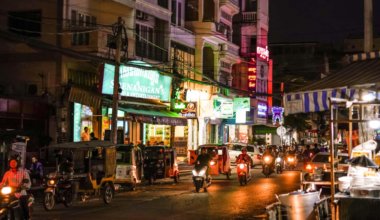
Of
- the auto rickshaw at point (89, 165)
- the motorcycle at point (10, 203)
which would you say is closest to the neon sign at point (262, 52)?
the auto rickshaw at point (89, 165)

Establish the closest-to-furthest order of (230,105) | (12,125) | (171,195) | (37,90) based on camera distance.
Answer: (171,195) < (12,125) < (37,90) < (230,105)

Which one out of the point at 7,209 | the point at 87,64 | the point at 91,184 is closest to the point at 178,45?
the point at 87,64

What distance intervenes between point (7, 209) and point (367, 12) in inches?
436

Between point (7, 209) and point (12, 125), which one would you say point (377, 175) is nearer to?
point (7, 209)

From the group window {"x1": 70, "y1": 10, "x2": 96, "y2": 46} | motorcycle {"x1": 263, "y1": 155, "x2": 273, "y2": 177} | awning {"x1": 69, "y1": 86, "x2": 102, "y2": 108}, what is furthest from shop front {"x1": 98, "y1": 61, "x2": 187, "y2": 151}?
motorcycle {"x1": 263, "y1": 155, "x2": 273, "y2": 177}

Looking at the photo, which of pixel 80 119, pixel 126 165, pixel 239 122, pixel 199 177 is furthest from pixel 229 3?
pixel 199 177

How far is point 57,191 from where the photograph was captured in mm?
18203

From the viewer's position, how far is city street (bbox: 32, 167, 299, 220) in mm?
15984

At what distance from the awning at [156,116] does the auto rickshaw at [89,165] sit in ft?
36.8

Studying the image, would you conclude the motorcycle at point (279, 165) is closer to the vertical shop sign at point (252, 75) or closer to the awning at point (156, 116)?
the awning at point (156, 116)

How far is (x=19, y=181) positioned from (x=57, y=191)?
528cm

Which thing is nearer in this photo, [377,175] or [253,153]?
[377,175]

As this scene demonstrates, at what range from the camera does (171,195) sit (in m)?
21.9

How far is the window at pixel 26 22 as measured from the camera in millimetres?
30000
